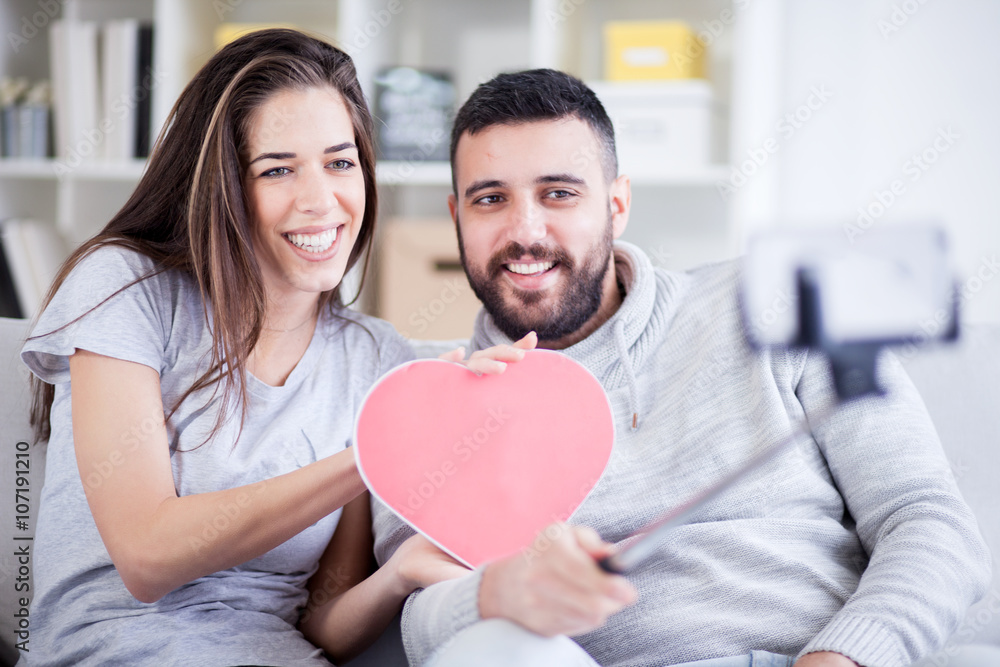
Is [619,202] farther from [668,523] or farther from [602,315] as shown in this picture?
[668,523]

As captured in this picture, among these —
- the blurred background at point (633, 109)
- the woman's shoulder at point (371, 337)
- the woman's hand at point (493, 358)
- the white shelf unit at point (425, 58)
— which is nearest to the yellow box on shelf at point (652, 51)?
the blurred background at point (633, 109)

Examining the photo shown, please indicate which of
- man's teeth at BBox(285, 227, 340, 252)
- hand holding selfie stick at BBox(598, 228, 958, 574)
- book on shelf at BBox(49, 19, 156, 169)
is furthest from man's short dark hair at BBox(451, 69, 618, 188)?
book on shelf at BBox(49, 19, 156, 169)

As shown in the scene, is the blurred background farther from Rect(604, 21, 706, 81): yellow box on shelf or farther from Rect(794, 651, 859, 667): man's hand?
Rect(794, 651, 859, 667): man's hand

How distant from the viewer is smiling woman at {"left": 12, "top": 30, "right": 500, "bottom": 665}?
1003 millimetres

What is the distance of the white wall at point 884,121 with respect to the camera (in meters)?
2.14

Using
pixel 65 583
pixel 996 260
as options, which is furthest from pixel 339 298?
pixel 996 260

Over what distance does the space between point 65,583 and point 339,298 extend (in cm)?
60

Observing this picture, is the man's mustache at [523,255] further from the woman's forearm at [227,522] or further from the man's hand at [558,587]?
the man's hand at [558,587]

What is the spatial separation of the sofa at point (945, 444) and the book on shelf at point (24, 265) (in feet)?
3.68

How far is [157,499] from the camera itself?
39.5 inches

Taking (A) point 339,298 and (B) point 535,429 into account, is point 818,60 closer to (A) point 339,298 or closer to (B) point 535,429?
(A) point 339,298

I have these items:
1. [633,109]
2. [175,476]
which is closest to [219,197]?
[175,476]

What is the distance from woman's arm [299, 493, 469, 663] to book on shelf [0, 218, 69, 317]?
1598 mm

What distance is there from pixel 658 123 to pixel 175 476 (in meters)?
1.63
